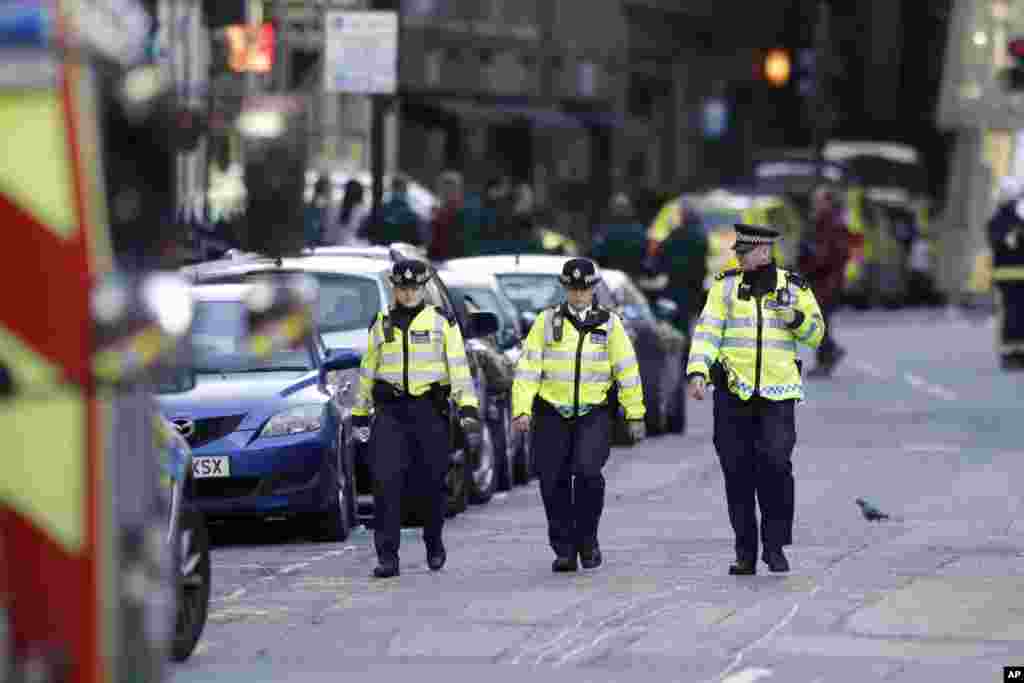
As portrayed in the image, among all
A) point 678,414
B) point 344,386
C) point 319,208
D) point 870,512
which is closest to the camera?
point 870,512

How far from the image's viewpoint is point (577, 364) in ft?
52.5

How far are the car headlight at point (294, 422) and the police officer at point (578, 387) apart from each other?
1.64 m

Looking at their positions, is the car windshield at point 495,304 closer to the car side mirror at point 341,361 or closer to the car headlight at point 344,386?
the car headlight at point 344,386

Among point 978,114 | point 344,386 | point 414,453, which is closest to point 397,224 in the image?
point 344,386

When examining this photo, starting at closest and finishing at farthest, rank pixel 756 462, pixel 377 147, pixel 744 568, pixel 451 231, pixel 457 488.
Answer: pixel 744 568
pixel 756 462
pixel 457 488
pixel 377 147
pixel 451 231

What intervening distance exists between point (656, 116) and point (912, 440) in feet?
151

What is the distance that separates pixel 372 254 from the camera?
21141 millimetres

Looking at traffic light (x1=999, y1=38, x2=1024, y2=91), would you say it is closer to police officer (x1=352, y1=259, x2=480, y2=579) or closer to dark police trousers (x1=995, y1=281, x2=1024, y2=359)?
dark police trousers (x1=995, y1=281, x2=1024, y2=359)

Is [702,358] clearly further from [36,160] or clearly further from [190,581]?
[36,160]

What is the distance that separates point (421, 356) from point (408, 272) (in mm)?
410

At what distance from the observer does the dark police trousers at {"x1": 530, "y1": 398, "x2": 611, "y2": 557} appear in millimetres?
15945

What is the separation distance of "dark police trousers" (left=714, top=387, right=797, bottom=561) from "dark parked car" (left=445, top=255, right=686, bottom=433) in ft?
24.5

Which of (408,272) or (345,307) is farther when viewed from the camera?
(345,307)

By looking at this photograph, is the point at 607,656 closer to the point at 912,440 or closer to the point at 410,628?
the point at 410,628
